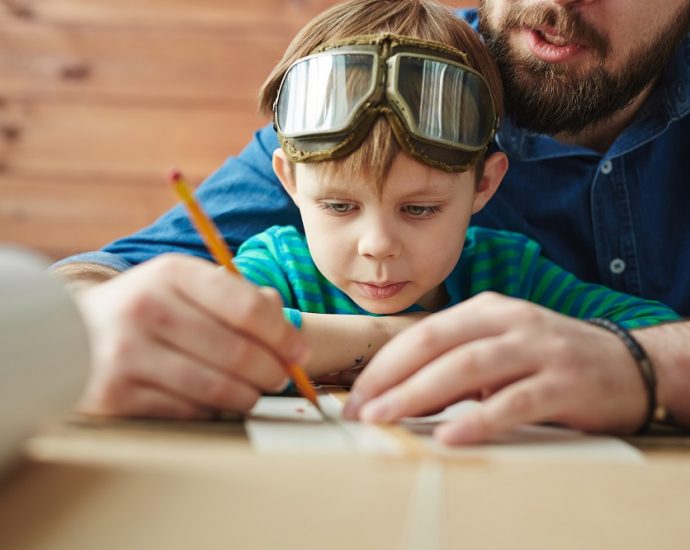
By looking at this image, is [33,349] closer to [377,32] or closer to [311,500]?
[311,500]

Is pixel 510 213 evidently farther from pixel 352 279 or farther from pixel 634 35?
pixel 352 279

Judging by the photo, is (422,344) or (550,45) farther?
(550,45)

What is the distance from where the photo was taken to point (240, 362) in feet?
2.30

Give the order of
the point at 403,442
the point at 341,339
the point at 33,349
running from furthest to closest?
the point at 341,339, the point at 403,442, the point at 33,349

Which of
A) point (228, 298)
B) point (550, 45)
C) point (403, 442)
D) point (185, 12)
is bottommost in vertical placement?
Result: point (403, 442)

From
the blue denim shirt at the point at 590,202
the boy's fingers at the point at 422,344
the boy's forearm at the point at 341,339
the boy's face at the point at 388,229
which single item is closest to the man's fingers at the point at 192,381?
the boy's fingers at the point at 422,344

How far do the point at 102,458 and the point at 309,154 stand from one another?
62 centimetres

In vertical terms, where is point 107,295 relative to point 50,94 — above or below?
below

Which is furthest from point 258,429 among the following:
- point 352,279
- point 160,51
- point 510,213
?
point 160,51

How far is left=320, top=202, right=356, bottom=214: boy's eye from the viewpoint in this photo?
1115 mm

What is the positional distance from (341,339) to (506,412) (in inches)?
15.0

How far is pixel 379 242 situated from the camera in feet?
3.48

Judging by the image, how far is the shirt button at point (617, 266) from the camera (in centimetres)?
150

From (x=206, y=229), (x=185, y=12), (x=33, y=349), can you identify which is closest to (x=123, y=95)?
(x=185, y=12)
